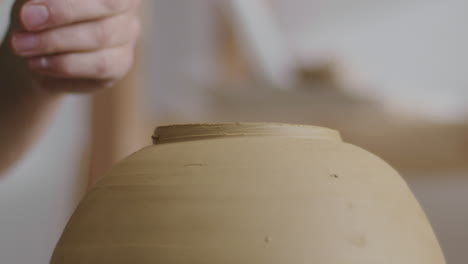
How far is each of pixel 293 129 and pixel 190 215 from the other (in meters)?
0.12

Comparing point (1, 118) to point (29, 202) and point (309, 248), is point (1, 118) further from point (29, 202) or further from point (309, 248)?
point (29, 202)

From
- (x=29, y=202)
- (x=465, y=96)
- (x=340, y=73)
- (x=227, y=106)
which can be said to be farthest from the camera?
(x=465, y=96)

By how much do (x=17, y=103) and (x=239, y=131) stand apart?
0.57m

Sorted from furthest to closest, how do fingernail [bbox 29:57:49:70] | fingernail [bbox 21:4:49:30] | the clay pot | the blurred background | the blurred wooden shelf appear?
the blurred wooden shelf, the blurred background, fingernail [bbox 29:57:49:70], fingernail [bbox 21:4:49:30], the clay pot

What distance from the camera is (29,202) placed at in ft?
6.09

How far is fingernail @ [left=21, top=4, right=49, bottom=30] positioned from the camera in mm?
744

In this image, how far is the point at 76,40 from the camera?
879mm

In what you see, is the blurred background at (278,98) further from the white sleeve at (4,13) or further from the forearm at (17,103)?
the white sleeve at (4,13)

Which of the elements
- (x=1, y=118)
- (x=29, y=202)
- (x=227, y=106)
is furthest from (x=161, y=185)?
(x=227, y=106)

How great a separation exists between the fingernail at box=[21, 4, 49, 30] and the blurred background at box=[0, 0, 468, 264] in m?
0.52

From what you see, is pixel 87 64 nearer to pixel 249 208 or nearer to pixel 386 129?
pixel 249 208

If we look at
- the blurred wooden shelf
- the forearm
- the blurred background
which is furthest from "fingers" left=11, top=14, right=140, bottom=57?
the blurred wooden shelf

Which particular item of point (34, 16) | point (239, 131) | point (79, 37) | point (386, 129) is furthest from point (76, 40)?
point (386, 129)

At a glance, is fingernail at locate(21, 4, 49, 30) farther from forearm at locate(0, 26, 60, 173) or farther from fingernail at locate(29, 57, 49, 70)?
forearm at locate(0, 26, 60, 173)
